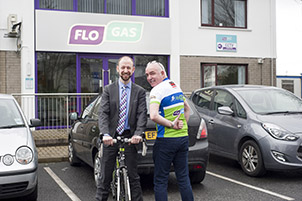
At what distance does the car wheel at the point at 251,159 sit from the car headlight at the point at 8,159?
3.94 meters

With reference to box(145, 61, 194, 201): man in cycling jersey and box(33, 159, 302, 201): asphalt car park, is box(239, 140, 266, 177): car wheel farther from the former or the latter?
box(145, 61, 194, 201): man in cycling jersey

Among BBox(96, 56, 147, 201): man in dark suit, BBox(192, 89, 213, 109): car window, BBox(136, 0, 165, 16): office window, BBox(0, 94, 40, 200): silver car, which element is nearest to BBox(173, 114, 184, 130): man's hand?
BBox(96, 56, 147, 201): man in dark suit

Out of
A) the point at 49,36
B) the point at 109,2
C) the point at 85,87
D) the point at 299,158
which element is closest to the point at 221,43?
the point at 109,2

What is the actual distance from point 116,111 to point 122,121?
127mm

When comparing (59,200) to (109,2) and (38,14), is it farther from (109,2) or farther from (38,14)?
(109,2)

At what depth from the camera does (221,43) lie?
15328 millimetres

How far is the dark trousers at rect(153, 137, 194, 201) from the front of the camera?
13.1ft

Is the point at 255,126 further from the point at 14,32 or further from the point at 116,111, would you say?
the point at 14,32

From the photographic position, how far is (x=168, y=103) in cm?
401

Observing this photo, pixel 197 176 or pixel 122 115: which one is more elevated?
pixel 122 115

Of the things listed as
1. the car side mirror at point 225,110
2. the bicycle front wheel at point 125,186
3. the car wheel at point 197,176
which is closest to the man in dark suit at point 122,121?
the bicycle front wheel at point 125,186

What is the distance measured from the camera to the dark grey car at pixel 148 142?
5.29 m

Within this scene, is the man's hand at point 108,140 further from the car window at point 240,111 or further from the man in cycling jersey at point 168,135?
the car window at point 240,111

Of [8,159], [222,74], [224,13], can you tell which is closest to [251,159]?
[8,159]
